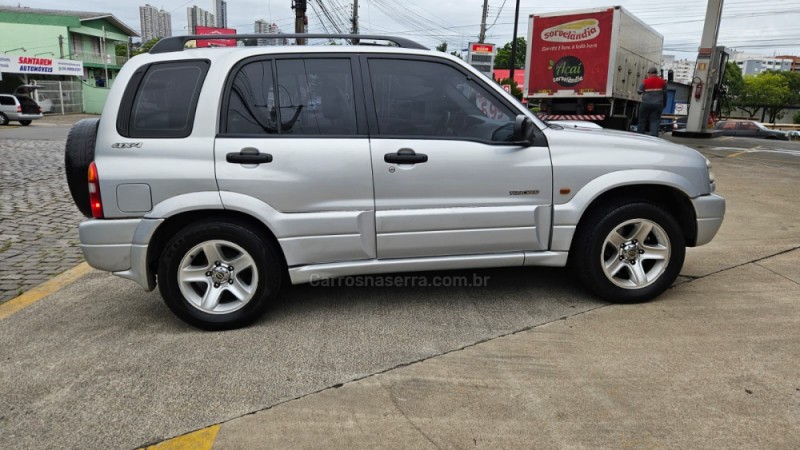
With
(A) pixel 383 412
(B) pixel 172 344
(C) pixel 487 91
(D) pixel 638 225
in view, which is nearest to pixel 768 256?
(D) pixel 638 225

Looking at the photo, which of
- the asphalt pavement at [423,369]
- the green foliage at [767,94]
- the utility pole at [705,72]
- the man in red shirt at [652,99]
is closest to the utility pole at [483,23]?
the utility pole at [705,72]

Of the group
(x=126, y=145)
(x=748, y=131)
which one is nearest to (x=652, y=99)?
(x=126, y=145)

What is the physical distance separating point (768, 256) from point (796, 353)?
224 cm

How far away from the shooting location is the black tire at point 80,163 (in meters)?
3.64

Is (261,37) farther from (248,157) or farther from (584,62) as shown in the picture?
(584,62)

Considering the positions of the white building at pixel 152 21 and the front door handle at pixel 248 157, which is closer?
the front door handle at pixel 248 157

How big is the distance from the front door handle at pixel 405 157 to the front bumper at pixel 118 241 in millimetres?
1479

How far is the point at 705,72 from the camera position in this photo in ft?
54.1

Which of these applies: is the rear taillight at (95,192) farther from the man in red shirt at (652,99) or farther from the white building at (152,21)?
the white building at (152,21)

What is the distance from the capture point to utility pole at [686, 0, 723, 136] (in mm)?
15992

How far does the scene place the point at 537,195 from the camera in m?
3.94

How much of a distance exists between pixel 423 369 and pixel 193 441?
125 cm

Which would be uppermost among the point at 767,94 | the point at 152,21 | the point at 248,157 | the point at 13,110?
the point at 152,21

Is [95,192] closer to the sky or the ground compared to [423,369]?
closer to the sky
